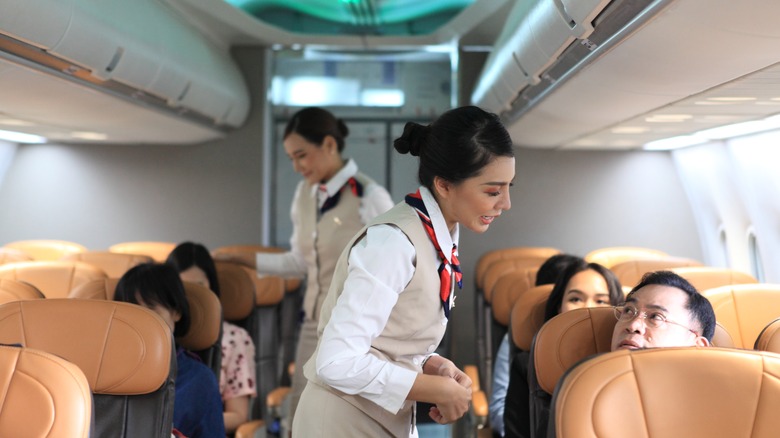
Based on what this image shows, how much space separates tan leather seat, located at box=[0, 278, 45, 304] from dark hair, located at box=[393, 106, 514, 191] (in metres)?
2.35

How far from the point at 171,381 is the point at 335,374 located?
1.04 m

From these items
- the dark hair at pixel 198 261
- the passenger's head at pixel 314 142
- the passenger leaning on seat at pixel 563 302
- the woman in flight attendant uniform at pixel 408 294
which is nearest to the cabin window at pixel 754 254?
the passenger leaning on seat at pixel 563 302

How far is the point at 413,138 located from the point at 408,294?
0.47 meters

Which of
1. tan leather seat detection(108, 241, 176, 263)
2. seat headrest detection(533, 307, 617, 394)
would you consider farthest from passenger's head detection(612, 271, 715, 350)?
tan leather seat detection(108, 241, 176, 263)

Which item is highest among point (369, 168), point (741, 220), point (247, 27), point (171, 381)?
point (247, 27)

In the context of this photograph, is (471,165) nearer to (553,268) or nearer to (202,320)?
(202,320)

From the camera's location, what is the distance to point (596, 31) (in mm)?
3295

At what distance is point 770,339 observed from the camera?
8.54ft

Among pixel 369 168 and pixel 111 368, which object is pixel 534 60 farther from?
pixel 369 168

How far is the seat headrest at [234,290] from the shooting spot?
4.98 meters

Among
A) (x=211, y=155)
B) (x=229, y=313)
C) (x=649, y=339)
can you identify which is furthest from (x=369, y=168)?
(x=649, y=339)

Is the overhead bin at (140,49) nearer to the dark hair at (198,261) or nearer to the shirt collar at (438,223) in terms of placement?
the dark hair at (198,261)

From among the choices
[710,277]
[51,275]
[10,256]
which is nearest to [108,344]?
[51,275]

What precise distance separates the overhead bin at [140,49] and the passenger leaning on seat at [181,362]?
1.16m
